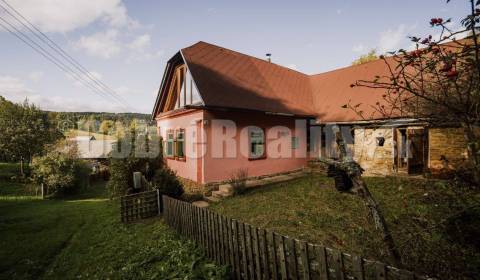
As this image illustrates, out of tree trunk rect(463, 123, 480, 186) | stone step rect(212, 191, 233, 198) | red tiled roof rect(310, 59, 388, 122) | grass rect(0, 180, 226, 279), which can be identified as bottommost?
grass rect(0, 180, 226, 279)

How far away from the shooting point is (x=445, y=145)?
10.2 meters

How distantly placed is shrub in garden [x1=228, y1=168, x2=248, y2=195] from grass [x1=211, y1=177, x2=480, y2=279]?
0.38 meters

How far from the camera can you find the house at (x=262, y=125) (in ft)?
35.9

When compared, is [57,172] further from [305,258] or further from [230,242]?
[305,258]

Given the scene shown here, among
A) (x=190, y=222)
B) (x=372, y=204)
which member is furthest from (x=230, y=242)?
(x=372, y=204)

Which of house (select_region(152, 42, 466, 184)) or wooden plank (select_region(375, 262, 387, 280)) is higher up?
house (select_region(152, 42, 466, 184))

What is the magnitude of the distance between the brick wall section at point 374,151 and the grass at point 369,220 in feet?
3.08

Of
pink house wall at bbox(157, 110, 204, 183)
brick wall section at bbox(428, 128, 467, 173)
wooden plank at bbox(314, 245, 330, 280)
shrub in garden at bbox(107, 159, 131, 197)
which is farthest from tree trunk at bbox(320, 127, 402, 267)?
shrub in garden at bbox(107, 159, 131, 197)

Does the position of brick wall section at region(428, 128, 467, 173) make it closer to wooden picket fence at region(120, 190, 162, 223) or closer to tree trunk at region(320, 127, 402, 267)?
tree trunk at region(320, 127, 402, 267)

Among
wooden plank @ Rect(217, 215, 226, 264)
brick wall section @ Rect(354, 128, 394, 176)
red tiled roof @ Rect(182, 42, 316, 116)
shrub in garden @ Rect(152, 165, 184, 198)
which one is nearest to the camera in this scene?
wooden plank @ Rect(217, 215, 226, 264)

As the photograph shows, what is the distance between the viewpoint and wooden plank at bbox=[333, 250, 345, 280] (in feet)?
9.03

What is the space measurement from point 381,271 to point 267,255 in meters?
1.68

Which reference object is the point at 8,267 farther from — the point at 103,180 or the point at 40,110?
the point at 40,110

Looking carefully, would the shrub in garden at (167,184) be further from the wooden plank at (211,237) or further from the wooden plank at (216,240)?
the wooden plank at (216,240)
